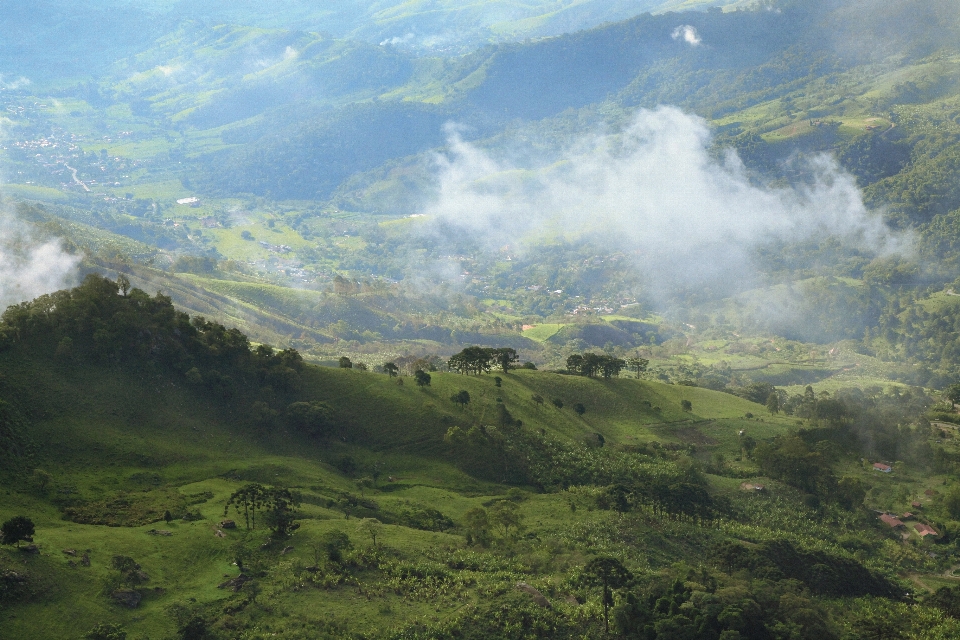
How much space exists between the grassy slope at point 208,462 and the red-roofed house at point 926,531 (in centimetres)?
3229

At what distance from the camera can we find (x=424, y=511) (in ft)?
277

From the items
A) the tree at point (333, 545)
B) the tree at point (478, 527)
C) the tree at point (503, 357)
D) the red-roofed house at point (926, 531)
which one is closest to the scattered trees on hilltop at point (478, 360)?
the tree at point (503, 357)

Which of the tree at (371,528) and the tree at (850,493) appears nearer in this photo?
the tree at (371,528)

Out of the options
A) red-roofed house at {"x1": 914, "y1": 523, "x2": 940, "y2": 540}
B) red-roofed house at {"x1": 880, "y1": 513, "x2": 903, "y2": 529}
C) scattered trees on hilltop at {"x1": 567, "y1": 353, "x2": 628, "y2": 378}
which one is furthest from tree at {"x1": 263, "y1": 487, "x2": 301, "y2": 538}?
red-roofed house at {"x1": 914, "y1": 523, "x2": 940, "y2": 540}

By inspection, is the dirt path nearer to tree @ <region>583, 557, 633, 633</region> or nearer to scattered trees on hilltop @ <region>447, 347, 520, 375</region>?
tree @ <region>583, 557, 633, 633</region>

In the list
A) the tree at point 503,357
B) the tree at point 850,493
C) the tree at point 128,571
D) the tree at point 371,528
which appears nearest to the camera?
the tree at point 128,571

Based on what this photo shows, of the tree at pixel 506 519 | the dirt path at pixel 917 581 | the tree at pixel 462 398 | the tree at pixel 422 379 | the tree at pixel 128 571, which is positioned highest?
the tree at pixel 422 379

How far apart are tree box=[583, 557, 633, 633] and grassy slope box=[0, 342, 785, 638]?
1348 centimetres

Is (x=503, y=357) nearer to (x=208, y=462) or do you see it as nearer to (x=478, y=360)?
(x=478, y=360)

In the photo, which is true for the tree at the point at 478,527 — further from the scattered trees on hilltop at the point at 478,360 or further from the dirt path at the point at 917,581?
the scattered trees on hilltop at the point at 478,360

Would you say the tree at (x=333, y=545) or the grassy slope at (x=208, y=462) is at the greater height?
the grassy slope at (x=208, y=462)

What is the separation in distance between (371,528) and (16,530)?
29.9 m

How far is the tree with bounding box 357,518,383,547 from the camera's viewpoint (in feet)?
235

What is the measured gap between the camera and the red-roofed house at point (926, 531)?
96.9 m
